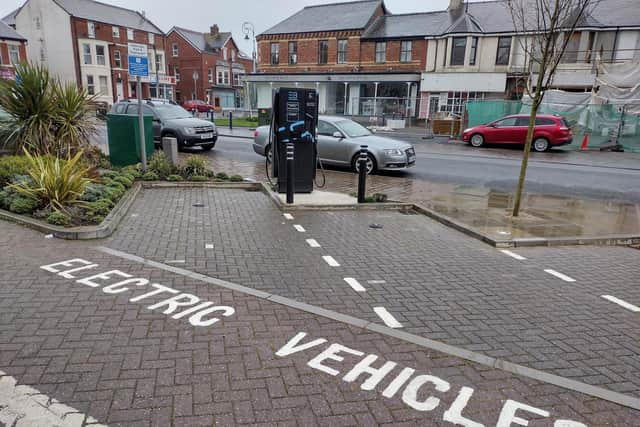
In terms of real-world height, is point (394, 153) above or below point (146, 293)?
above

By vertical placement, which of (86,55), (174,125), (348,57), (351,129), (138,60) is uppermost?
(86,55)

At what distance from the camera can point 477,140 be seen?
2300cm

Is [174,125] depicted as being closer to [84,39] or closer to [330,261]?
[330,261]

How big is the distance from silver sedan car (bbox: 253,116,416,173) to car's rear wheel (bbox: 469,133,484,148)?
34.0 feet

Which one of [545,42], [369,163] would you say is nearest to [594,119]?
[369,163]

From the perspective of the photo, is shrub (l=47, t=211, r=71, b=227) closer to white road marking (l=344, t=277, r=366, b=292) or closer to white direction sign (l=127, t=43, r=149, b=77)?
white road marking (l=344, t=277, r=366, b=292)

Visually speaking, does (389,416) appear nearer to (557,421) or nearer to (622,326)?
(557,421)

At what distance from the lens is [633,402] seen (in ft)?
10.6

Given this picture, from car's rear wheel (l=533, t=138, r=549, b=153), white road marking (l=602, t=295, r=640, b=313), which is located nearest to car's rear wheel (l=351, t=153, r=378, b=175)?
white road marking (l=602, t=295, r=640, b=313)

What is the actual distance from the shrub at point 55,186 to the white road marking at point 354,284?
15.3 ft

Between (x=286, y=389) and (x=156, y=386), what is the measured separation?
2.88 feet

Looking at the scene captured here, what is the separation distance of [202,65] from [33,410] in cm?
6346

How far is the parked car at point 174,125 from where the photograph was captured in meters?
16.6

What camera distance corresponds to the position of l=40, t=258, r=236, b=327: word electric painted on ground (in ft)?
14.1
